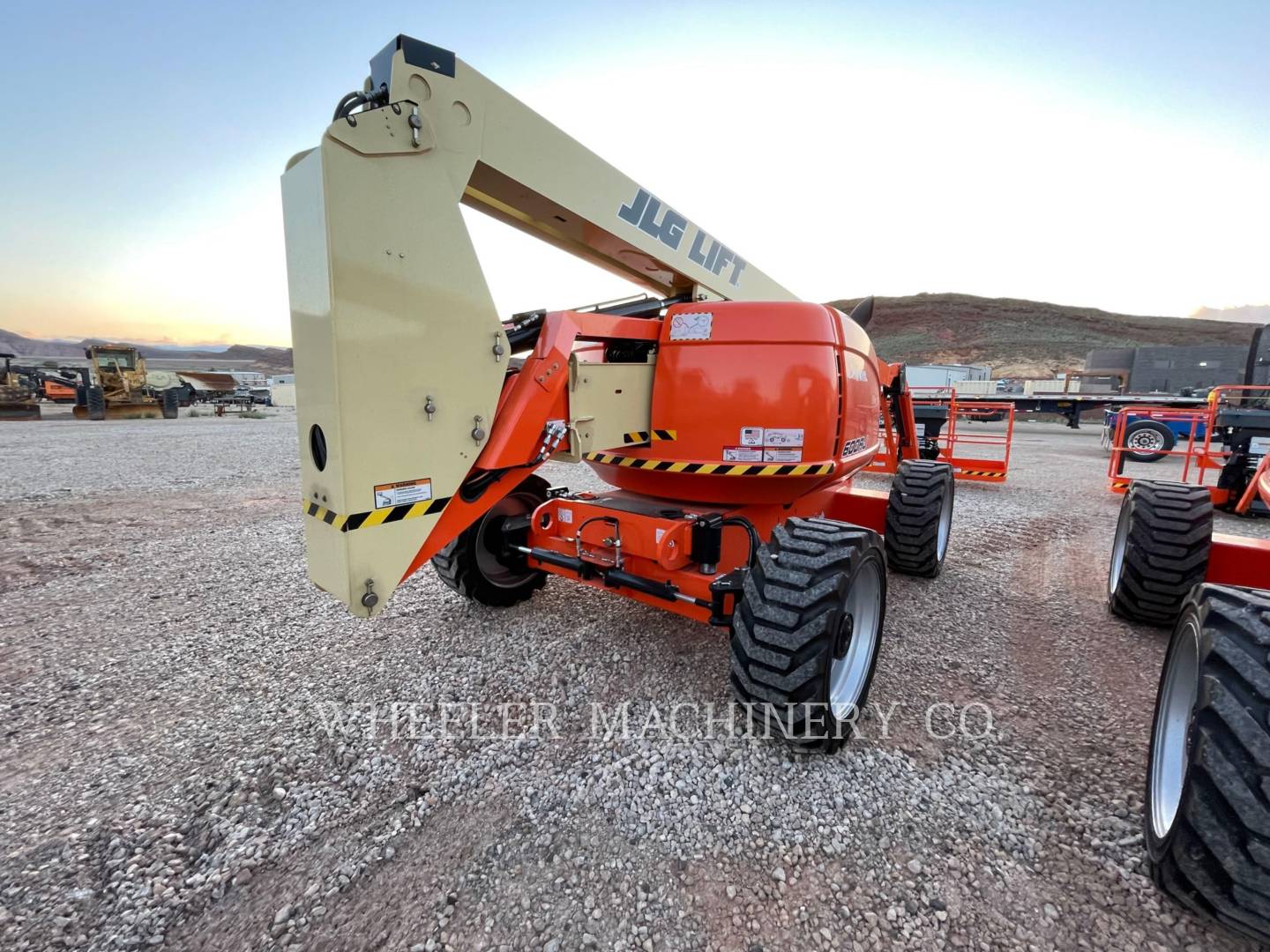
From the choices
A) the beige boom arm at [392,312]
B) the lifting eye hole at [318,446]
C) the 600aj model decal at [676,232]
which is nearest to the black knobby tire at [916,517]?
the 600aj model decal at [676,232]

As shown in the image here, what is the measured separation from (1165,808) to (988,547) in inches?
176

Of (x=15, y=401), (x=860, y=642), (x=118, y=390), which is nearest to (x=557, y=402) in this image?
(x=860, y=642)

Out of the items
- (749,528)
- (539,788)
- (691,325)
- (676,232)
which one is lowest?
(539,788)

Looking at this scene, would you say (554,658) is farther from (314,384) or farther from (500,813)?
(314,384)

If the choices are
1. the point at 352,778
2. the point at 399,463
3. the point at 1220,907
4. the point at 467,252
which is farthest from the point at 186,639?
the point at 1220,907

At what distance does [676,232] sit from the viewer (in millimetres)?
3643

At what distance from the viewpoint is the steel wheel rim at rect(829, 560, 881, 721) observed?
9.18 feet

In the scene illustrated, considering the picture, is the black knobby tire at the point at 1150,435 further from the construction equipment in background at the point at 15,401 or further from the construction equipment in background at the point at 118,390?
the construction equipment in background at the point at 15,401

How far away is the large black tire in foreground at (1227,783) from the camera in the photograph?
1593 mm

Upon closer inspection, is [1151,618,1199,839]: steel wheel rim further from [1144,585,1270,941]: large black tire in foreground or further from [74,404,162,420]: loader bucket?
[74,404,162,420]: loader bucket

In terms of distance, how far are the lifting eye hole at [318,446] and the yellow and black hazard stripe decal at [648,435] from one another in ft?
5.17

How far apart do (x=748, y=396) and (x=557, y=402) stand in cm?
108

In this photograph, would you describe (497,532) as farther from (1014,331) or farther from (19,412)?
(1014,331)

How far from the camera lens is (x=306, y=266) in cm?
211
